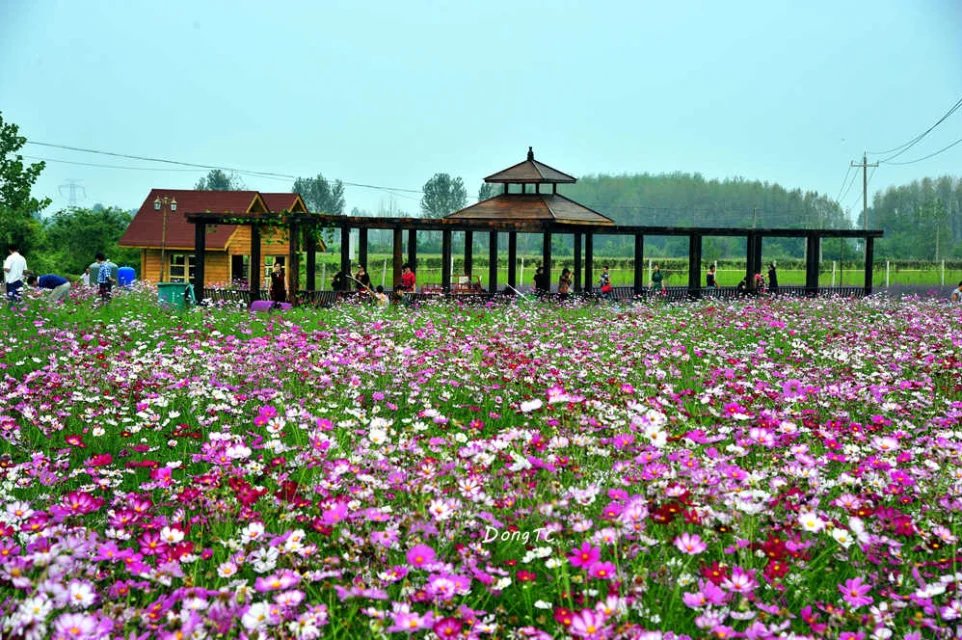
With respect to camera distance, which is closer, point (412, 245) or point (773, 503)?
point (773, 503)

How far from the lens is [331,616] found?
305 cm

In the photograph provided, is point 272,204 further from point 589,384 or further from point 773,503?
point 773,503

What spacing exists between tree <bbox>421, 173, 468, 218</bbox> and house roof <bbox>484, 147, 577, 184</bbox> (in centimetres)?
12488

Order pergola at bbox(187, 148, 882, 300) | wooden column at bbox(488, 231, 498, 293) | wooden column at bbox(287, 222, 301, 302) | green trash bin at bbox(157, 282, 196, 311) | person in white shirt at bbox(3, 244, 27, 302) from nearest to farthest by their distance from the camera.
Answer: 1. person in white shirt at bbox(3, 244, 27, 302)
2. green trash bin at bbox(157, 282, 196, 311)
3. wooden column at bbox(287, 222, 301, 302)
4. pergola at bbox(187, 148, 882, 300)
5. wooden column at bbox(488, 231, 498, 293)

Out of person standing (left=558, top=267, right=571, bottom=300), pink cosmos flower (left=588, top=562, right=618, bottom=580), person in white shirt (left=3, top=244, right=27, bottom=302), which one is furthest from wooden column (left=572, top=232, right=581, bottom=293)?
pink cosmos flower (left=588, top=562, right=618, bottom=580)

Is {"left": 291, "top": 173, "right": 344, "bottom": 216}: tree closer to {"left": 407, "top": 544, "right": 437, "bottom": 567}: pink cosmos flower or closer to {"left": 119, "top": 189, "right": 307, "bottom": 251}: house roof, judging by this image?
{"left": 119, "top": 189, "right": 307, "bottom": 251}: house roof

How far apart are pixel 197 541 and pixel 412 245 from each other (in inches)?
976

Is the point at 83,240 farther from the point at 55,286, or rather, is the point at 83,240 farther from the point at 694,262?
the point at 694,262

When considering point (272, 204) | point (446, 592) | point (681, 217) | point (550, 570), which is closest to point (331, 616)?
point (446, 592)

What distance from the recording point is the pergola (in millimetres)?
23188

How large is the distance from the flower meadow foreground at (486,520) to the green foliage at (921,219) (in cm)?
11543

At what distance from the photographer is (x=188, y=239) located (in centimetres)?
4762

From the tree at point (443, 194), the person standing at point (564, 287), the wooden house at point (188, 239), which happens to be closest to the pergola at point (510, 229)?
the person standing at point (564, 287)

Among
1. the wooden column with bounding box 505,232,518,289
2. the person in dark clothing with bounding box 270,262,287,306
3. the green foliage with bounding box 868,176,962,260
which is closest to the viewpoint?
the person in dark clothing with bounding box 270,262,287,306
